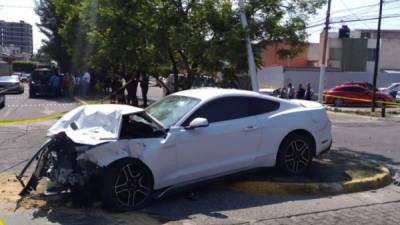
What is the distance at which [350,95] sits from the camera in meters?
37.2

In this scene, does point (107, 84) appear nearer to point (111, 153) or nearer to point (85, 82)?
point (85, 82)

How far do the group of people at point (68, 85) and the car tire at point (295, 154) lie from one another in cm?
2776

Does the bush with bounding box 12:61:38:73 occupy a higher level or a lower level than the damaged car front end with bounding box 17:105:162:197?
lower

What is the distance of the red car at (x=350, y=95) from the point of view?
36688 mm

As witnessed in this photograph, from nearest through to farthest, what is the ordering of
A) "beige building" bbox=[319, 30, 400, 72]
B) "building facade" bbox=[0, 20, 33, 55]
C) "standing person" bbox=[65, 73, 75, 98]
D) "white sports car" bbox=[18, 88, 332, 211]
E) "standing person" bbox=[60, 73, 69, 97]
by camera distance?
1. "white sports car" bbox=[18, 88, 332, 211]
2. "standing person" bbox=[65, 73, 75, 98]
3. "standing person" bbox=[60, 73, 69, 97]
4. "beige building" bbox=[319, 30, 400, 72]
5. "building facade" bbox=[0, 20, 33, 55]

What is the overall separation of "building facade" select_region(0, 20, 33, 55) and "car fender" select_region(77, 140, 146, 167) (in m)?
64.3

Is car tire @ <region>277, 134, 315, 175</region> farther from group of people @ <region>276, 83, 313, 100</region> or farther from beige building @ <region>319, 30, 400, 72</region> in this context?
beige building @ <region>319, 30, 400, 72</region>

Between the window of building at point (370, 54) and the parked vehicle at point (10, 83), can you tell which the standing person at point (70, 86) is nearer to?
the parked vehicle at point (10, 83)

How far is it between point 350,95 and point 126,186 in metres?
32.0

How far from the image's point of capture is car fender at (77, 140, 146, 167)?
712 centimetres

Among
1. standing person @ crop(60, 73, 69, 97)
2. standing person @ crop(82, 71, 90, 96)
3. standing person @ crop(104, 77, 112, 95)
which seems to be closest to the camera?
standing person @ crop(104, 77, 112, 95)

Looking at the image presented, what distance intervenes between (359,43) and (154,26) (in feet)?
182

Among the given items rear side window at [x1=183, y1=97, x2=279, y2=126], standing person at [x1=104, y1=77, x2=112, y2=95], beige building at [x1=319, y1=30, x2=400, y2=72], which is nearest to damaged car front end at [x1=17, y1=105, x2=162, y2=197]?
rear side window at [x1=183, y1=97, x2=279, y2=126]

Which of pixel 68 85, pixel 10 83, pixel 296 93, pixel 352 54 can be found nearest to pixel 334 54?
pixel 352 54
